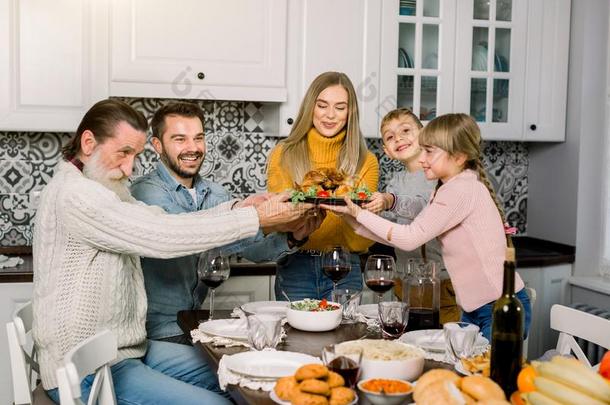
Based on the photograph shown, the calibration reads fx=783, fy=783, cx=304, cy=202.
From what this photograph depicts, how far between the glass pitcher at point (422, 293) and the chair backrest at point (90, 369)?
80cm

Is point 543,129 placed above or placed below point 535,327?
above

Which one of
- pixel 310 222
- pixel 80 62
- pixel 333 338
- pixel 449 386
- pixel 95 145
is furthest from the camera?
pixel 80 62

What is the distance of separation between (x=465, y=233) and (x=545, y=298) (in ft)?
5.08

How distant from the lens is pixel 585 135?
3.91m

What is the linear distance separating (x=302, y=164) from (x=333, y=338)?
1055mm

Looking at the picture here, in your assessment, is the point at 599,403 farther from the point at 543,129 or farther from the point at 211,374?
the point at 543,129

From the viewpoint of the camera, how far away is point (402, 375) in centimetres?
161

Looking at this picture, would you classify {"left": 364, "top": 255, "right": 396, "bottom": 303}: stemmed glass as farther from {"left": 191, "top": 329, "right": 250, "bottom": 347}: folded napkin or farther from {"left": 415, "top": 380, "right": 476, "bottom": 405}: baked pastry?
{"left": 415, "top": 380, "right": 476, "bottom": 405}: baked pastry

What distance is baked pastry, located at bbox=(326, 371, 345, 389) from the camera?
146cm

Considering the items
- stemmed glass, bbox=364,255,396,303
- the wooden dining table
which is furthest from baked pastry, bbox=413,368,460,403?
stemmed glass, bbox=364,255,396,303

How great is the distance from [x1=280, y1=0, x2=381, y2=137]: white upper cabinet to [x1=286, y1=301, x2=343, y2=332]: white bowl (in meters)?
1.61

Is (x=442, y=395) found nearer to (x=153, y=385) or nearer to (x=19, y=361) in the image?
(x=153, y=385)

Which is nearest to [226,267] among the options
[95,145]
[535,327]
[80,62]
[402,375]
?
[95,145]

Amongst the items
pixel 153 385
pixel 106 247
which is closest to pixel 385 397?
pixel 153 385
